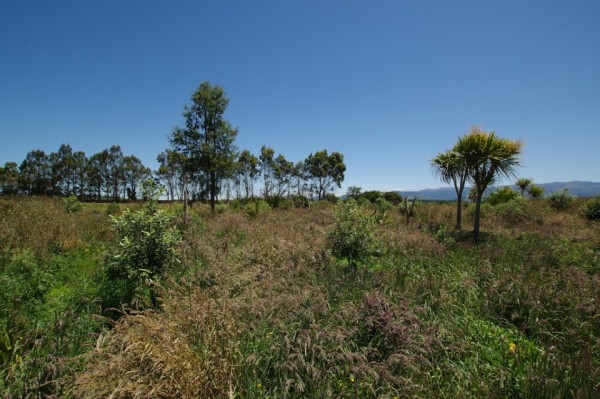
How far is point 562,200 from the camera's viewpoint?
18.0 metres

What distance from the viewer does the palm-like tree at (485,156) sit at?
1058 centimetres

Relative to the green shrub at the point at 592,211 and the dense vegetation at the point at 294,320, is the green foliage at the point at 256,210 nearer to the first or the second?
the dense vegetation at the point at 294,320

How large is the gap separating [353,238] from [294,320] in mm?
2730

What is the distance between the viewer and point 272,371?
2.58 metres

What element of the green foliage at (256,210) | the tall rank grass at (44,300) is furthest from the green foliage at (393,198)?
the tall rank grass at (44,300)

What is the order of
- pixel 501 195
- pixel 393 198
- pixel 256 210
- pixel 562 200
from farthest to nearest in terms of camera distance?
pixel 393 198 < pixel 501 195 < pixel 562 200 < pixel 256 210

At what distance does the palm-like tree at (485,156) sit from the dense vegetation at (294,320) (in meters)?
4.12

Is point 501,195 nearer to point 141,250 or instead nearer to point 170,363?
point 141,250

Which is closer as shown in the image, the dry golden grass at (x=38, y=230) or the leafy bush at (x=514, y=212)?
the dry golden grass at (x=38, y=230)

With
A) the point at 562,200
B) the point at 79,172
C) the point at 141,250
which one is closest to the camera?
the point at 141,250

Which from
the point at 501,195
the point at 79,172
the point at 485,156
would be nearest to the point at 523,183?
the point at 501,195

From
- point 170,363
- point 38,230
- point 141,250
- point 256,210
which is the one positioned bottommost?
point 170,363

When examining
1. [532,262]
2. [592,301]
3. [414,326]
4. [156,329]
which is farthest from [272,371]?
[532,262]

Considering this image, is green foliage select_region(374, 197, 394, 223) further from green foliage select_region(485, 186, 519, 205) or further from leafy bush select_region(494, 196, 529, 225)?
green foliage select_region(485, 186, 519, 205)
